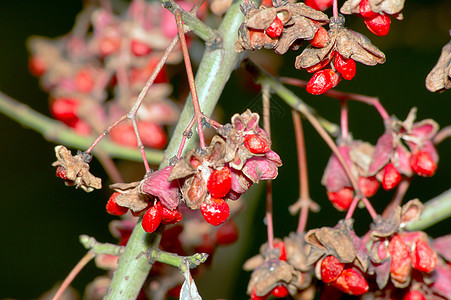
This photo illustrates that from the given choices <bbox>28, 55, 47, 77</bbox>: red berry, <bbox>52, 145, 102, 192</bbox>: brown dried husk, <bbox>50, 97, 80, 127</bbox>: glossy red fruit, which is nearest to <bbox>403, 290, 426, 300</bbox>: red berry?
<bbox>52, 145, 102, 192</bbox>: brown dried husk

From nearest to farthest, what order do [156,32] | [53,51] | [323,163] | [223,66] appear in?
1. [223,66]
2. [156,32]
3. [53,51]
4. [323,163]

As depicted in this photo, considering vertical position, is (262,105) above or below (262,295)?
above

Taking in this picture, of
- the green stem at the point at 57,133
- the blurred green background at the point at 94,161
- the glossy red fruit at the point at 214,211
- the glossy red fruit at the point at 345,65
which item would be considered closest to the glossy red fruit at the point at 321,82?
the glossy red fruit at the point at 345,65

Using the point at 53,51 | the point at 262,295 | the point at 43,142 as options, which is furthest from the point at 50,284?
the point at 262,295

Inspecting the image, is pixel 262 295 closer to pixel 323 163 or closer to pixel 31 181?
pixel 323 163

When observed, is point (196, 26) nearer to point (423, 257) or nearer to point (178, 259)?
point (178, 259)

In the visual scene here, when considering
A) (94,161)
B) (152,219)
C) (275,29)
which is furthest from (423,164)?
A: (94,161)

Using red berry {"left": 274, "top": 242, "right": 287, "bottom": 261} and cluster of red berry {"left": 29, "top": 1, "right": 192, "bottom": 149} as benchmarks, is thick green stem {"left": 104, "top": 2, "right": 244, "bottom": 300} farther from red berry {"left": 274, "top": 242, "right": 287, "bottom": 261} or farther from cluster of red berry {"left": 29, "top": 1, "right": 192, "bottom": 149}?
cluster of red berry {"left": 29, "top": 1, "right": 192, "bottom": 149}
